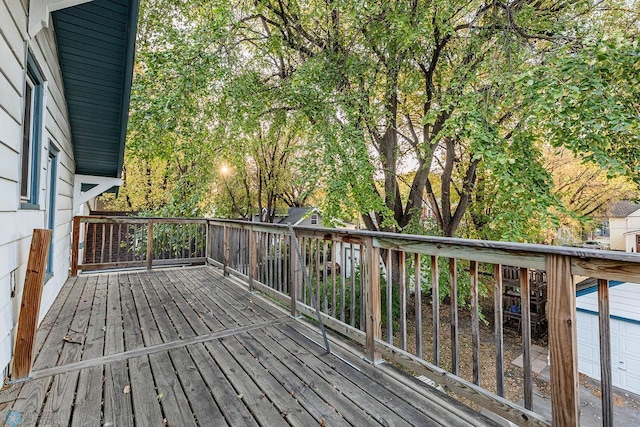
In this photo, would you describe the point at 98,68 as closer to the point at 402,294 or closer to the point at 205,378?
the point at 205,378

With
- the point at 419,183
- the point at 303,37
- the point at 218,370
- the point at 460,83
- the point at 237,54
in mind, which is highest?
the point at 303,37

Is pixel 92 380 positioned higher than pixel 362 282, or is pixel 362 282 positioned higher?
pixel 362 282

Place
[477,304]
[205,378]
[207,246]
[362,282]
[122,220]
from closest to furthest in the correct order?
1. [477,304]
2. [205,378]
3. [362,282]
4. [122,220]
5. [207,246]

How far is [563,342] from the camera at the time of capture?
1.34 meters

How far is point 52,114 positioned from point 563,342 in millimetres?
4745

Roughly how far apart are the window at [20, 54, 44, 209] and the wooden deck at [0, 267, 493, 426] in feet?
4.28

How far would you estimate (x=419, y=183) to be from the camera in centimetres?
698

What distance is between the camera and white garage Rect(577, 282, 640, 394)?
17.9 feet

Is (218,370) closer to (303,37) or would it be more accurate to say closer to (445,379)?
(445,379)

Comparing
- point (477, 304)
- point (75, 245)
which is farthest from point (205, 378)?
point (75, 245)

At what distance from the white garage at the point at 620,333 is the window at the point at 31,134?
8.02 m

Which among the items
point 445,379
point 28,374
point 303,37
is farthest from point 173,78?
point 445,379

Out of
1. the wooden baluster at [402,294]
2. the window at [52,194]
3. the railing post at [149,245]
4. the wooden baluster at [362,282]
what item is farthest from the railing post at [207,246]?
the wooden baluster at [402,294]

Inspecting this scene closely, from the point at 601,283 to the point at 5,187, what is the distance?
319cm
